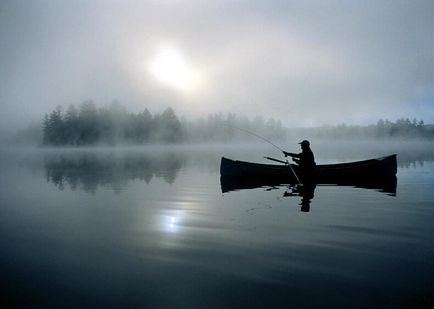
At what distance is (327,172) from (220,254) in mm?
16302

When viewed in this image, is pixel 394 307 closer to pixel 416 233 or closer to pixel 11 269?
pixel 416 233

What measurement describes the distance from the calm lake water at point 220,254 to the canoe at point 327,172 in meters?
6.25

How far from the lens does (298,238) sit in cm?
950

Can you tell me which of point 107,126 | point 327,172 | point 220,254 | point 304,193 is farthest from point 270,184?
point 107,126

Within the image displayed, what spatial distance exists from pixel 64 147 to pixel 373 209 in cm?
12512

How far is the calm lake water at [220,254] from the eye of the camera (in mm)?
5980

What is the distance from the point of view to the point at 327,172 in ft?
74.1

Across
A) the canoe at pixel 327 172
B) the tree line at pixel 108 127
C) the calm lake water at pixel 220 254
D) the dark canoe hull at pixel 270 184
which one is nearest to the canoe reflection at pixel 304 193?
the calm lake water at pixel 220 254

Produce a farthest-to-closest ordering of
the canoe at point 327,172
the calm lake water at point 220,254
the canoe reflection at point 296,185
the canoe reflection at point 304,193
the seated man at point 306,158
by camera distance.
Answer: the canoe at point 327,172
the seated man at point 306,158
the canoe reflection at point 296,185
the canoe reflection at point 304,193
the calm lake water at point 220,254

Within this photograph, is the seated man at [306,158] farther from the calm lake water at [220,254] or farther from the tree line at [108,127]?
the tree line at [108,127]

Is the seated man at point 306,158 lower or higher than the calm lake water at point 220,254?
higher

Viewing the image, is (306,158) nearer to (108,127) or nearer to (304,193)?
(304,193)

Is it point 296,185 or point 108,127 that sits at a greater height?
point 108,127

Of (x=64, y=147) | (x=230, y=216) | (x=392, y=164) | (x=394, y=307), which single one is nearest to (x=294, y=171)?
(x=392, y=164)
